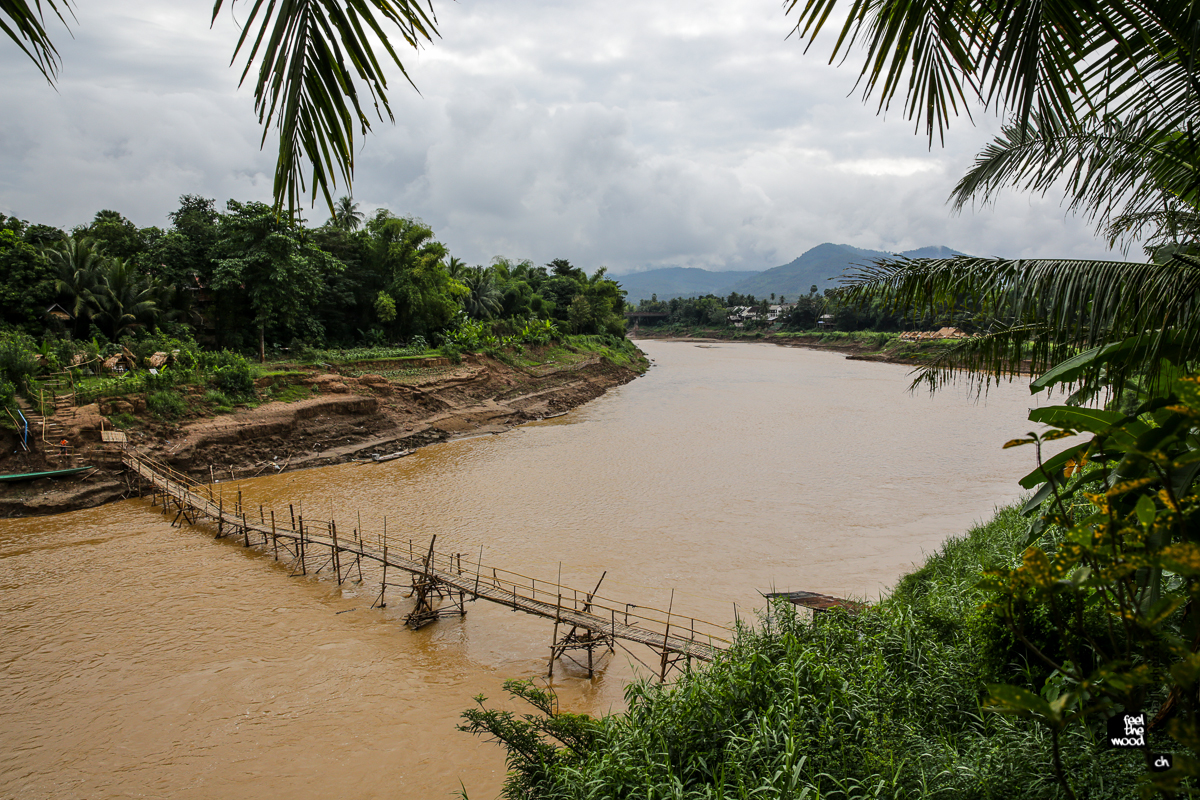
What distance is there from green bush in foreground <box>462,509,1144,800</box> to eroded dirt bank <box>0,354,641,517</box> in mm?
14805

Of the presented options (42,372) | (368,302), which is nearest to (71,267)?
(42,372)

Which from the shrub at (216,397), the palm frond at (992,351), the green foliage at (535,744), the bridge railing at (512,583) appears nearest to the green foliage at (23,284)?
the shrub at (216,397)

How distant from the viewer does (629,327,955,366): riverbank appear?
163 ft

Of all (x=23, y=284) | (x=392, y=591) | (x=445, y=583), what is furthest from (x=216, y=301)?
(x=445, y=583)

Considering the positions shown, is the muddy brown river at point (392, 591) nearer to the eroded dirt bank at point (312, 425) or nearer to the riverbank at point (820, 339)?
the eroded dirt bank at point (312, 425)

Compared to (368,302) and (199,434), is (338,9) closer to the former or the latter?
(199,434)

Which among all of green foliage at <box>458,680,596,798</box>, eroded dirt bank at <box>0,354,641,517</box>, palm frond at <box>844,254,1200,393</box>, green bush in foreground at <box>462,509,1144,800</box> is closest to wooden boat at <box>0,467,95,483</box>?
eroded dirt bank at <box>0,354,641,517</box>

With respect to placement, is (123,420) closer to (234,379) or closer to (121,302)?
(234,379)

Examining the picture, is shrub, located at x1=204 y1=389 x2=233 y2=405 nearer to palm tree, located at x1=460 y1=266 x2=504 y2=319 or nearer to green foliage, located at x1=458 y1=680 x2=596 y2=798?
green foliage, located at x1=458 y1=680 x2=596 y2=798

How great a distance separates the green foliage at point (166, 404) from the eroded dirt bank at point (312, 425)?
22 cm

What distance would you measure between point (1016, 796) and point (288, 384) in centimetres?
2119

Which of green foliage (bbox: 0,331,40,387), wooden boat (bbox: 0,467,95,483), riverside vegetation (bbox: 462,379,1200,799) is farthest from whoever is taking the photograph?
green foliage (bbox: 0,331,40,387)

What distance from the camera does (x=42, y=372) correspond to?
1575cm

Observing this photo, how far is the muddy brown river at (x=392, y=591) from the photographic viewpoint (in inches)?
253
